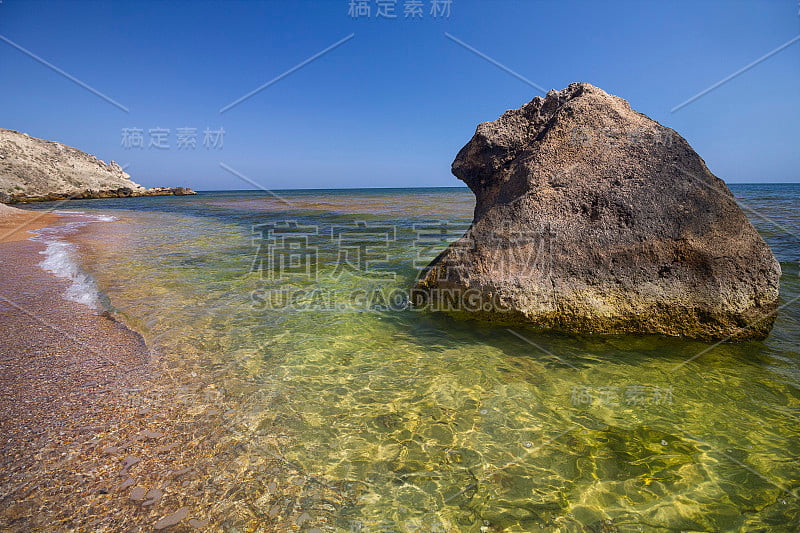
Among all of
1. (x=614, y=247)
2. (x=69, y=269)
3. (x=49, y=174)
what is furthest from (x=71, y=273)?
(x=49, y=174)

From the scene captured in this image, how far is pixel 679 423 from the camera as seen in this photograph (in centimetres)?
254

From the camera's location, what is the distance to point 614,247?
157 inches

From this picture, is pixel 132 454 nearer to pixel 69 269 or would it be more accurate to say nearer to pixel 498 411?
pixel 498 411

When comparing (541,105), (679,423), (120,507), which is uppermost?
(541,105)

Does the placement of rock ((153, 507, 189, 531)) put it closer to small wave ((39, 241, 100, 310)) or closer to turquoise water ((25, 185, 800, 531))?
turquoise water ((25, 185, 800, 531))

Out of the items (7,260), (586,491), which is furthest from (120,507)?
(7,260)

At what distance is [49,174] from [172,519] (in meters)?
60.2

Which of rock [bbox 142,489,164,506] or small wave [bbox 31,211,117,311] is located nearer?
rock [bbox 142,489,164,506]

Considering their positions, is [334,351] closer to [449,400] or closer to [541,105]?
[449,400]

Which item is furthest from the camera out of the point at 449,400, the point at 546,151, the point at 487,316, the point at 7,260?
the point at 7,260

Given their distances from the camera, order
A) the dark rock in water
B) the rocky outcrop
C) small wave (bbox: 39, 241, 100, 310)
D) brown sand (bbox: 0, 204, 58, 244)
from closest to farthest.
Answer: the dark rock in water, small wave (bbox: 39, 241, 100, 310), brown sand (bbox: 0, 204, 58, 244), the rocky outcrop

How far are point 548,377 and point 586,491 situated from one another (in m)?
1.20

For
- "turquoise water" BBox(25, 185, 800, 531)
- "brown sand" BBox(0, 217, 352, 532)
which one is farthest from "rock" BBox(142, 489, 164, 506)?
"turquoise water" BBox(25, 185, 800, 531)

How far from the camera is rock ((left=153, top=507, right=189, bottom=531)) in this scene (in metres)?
1.76
